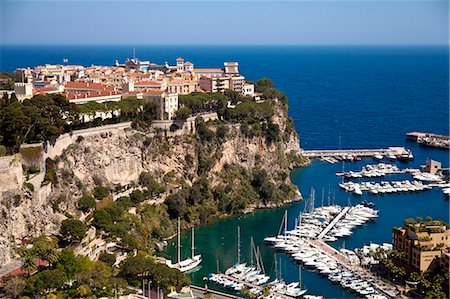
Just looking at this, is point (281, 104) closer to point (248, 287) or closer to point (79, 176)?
point (79, 176)

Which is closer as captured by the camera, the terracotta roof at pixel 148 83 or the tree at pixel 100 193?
the tree at pixel 100 193

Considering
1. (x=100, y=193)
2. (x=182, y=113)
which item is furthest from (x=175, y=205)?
(x=182, y=113)

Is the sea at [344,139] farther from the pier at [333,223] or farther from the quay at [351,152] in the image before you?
the quay at [351,152]

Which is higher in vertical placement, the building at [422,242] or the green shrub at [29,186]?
the green shrub at [29,186]

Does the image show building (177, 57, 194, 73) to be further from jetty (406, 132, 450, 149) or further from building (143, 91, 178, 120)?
jetty (406, 132, 450, 149)

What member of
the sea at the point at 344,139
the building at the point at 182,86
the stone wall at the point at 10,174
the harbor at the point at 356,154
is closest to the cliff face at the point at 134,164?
the stone wall at the point at 10,174

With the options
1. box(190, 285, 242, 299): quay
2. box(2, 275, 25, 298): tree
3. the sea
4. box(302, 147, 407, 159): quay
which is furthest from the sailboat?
box(302, 147, 407, 159): quay
